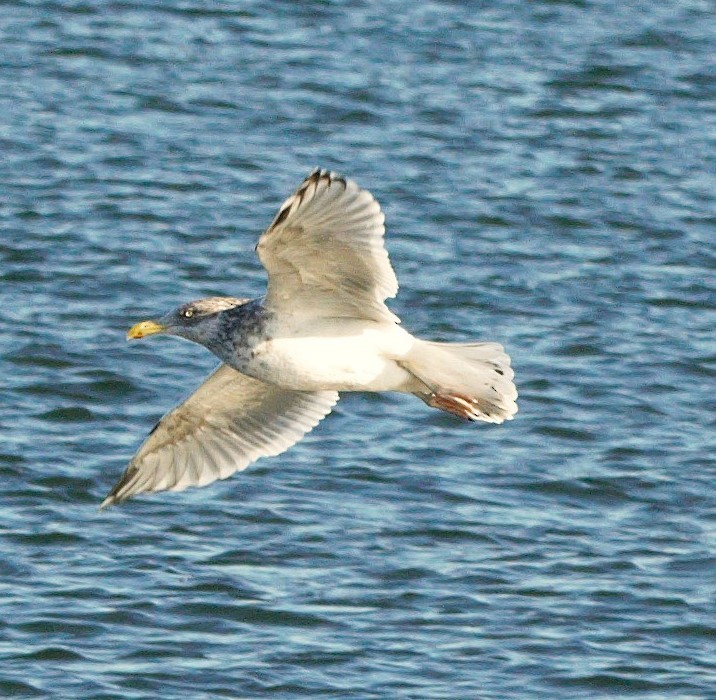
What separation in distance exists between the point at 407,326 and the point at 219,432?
370 cm

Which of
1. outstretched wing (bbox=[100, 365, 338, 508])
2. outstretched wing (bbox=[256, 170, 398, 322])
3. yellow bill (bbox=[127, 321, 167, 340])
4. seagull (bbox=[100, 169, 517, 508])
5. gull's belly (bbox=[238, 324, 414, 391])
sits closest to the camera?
outstretched wing (bbox=[256, 170, 398, 322])

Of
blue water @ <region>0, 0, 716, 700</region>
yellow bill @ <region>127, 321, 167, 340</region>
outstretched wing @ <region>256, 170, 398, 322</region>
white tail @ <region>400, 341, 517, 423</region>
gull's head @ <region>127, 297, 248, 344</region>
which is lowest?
blue water @ <region>0, 0, 716, 700</region>

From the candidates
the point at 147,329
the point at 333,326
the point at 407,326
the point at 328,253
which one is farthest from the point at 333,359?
the point at 407,326

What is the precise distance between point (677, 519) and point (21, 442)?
10.9 feet

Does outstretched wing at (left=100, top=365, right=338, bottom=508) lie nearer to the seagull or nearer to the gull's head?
the seagull

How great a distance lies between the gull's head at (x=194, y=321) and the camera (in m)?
7.26

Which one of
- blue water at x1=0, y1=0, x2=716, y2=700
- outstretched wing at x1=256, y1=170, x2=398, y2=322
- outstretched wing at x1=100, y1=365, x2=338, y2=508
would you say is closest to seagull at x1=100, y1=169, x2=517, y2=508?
outstretched wing at x1=256, y1=170, x2=398, y2=322

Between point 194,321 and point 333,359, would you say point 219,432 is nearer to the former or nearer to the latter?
point 194,321

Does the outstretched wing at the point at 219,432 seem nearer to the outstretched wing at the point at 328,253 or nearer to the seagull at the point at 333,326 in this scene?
the seagull at the point at 333,326

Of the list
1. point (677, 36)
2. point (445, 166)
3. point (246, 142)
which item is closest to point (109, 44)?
point (246, 142)

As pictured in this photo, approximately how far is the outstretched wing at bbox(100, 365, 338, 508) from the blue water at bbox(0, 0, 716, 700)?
2.60 feet

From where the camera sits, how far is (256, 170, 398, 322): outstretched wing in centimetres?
647

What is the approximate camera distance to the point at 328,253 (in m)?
6.76

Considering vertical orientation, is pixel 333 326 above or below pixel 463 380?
above
